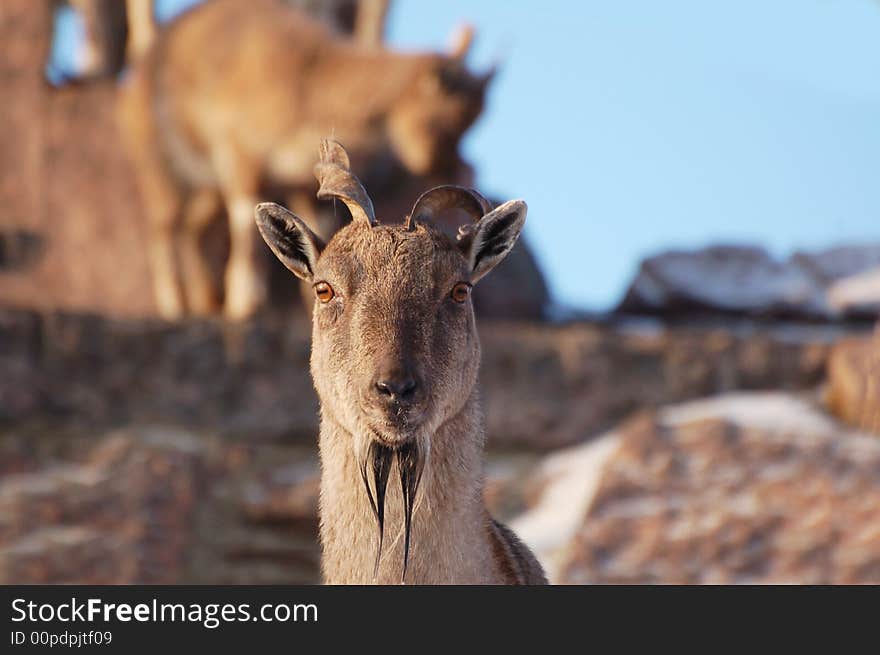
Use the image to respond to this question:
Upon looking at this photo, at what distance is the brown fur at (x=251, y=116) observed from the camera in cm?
1118

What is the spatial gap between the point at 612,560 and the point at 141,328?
3.33 meters

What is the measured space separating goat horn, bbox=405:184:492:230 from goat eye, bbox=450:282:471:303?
0.32m

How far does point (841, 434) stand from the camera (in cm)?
1032

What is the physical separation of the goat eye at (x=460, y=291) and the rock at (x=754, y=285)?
22.5 feet

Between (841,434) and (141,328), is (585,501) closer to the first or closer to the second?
(841,434)

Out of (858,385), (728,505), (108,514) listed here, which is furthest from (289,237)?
(858,385)

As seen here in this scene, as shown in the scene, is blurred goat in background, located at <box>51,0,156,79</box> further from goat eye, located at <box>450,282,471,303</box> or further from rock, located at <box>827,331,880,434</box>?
goat eye, located at <box>450,282,471,303</box>

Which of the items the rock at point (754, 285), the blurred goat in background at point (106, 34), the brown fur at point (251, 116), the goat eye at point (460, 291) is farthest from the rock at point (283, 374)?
the goat eye at point (460, 291)

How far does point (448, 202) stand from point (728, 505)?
4.66 metres

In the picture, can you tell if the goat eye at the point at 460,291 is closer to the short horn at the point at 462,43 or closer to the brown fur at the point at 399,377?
the brown fur at the point at 399,377

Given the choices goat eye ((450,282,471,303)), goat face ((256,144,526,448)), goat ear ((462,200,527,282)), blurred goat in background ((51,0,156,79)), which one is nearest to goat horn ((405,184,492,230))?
goat face ((256,144,526,448))

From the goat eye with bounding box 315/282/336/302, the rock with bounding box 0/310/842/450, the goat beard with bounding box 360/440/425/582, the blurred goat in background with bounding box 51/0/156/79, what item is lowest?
the goat beard with bounding box 360/440/425/582

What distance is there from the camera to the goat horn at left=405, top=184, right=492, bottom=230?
19.3 ft
